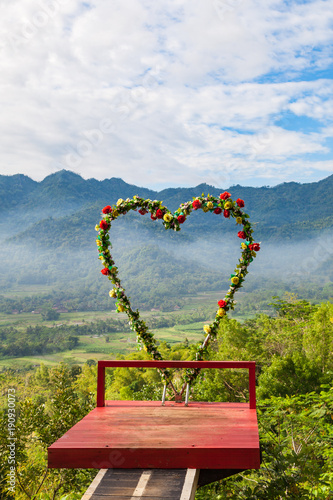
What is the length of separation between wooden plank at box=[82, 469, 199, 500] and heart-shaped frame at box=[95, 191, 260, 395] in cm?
148

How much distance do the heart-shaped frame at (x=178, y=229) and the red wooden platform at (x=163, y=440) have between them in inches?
24.3

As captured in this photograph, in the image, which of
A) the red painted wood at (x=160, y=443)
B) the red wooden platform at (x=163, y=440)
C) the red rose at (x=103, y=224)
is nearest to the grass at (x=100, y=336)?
the red rose at (x=103, y=224)

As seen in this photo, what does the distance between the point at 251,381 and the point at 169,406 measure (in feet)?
2.85

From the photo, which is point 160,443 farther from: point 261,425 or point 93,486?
point 261,425

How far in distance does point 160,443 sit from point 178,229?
2200 millimetres

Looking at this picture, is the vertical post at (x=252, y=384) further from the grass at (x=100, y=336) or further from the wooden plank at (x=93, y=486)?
the grass at (x=100, y=336)

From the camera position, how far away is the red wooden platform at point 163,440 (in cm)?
307

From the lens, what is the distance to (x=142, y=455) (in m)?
3.07

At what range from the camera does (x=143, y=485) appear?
2.83 meters

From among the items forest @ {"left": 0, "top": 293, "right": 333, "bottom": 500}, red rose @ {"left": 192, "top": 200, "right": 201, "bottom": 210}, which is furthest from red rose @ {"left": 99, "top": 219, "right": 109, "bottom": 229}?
forest @ {"left": 0, "top": 293, "right": 333, "bottom": 500}

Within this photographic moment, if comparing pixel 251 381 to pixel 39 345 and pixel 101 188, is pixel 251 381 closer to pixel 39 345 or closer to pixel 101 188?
pixel 39 345

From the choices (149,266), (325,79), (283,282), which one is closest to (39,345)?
(149,266)

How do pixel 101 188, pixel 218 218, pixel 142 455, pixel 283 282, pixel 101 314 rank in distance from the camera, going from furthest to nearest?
1. pixel 101 188
2. pixel 218 218
3. pixel 101 314
4. pixel 283 282
5. pixel 142 455

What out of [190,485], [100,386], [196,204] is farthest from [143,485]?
[196,204]
